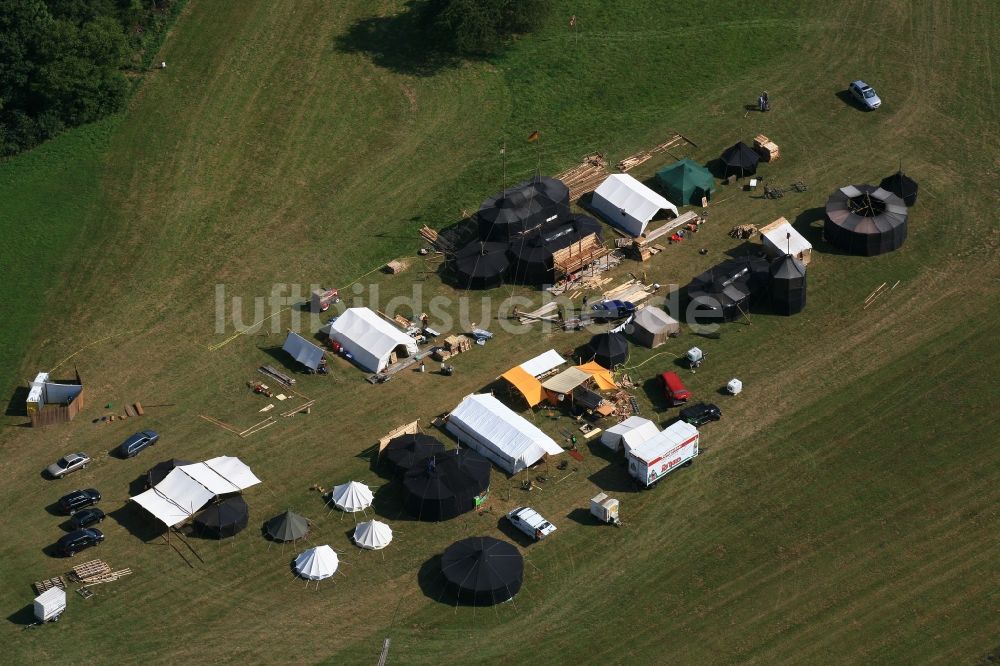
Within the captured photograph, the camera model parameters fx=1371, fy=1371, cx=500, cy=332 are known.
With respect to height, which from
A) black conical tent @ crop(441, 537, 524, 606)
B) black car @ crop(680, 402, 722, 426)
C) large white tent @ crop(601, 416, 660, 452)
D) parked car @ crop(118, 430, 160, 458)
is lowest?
black car @ crop(680, 402, 722, 426)

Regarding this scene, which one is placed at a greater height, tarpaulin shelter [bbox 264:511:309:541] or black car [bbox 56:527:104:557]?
black car [bbox 56:527:104:557]

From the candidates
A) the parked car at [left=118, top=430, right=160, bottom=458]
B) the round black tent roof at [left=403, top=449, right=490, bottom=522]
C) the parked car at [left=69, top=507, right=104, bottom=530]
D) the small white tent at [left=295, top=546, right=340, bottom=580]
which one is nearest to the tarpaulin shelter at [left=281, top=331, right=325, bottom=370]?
the parked car at [left=118, top=430, right=160, bottom=458]

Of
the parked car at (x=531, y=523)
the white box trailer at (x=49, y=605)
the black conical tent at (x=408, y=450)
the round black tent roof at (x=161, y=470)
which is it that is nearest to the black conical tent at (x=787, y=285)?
the parked car at (x=531, y=523)

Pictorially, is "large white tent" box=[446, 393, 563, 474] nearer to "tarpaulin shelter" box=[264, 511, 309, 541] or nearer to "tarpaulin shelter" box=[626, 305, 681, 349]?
"tarpaulin shelter" box=[626, 305, 681, 349]

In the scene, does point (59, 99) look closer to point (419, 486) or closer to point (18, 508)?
point (18, 508)

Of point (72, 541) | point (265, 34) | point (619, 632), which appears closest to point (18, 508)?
point (72, 541)

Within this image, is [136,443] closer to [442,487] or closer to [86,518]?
[86,518]

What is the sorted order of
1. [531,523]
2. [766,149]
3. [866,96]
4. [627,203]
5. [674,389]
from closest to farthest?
[531,523]
[674,389]
[627,203]
[766,149]
[866,96]

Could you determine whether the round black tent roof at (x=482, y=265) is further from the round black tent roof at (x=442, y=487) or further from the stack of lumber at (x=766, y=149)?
the stack of lumber at (x=766, y=149)

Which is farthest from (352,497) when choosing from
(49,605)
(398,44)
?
(398,44)
